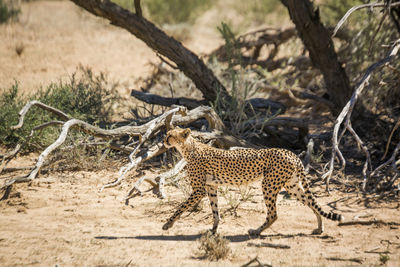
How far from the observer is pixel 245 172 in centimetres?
443

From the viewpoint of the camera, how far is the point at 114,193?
18.7 feet

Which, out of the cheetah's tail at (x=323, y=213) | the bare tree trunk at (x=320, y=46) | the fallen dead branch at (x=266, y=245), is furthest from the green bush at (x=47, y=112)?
the cheetah's tail at (x=323, y=213)

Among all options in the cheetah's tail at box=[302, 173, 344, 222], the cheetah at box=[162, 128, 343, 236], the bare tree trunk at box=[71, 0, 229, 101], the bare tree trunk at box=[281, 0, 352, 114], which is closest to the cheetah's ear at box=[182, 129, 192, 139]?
the cheetah at box=[162, 128, 343, 236]

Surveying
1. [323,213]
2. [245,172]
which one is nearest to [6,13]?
[245,172]

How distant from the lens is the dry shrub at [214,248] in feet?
12.9

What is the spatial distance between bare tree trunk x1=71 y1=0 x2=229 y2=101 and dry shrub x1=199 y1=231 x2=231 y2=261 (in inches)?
127

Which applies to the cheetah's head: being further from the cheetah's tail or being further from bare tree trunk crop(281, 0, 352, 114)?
bare tree trunk crop(281, 0, 352, 114)

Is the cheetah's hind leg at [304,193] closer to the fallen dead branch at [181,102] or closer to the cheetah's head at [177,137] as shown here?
the cheetah's head at [177,137]

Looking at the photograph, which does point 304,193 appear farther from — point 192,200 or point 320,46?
point 320,46

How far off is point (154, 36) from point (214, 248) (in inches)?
163

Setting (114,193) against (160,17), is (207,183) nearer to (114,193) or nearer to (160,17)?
(114,193)

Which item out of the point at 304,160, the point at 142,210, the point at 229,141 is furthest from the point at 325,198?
the point at 142,210

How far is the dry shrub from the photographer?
3.93m

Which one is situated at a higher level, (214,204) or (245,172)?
(245,172)
